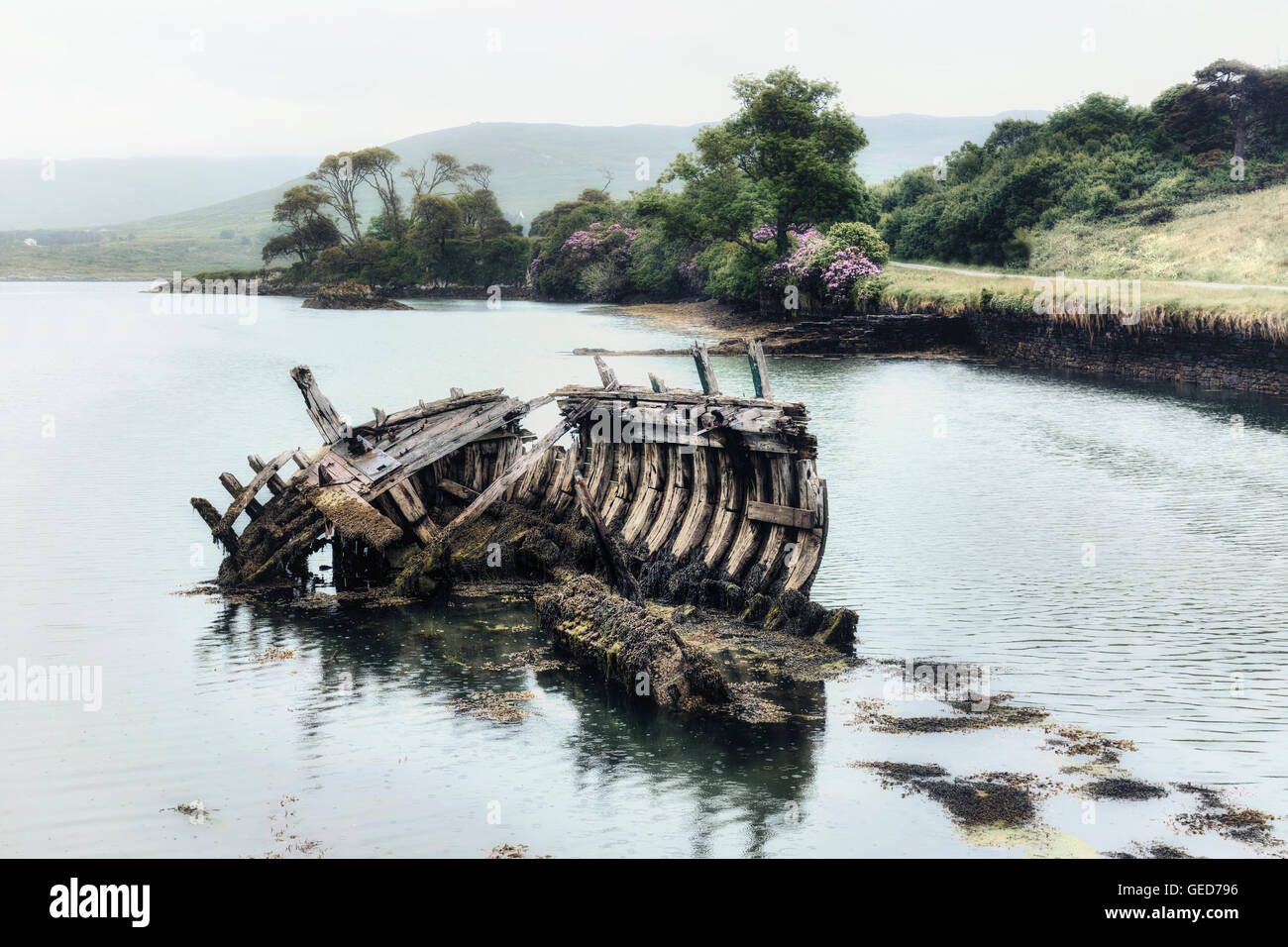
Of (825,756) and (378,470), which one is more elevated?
(378,470)

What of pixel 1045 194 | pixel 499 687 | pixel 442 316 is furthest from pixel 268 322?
pixel 499 687

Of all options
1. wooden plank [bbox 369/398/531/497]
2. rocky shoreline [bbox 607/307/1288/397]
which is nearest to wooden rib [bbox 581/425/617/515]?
wooden plank [bbox 369/398/531/497]

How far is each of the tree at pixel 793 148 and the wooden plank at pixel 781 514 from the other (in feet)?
188

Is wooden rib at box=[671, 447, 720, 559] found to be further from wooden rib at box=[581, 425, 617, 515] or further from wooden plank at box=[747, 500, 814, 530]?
wooden rib at box=[581, 425, 617, 515]

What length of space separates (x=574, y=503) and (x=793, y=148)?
5648 centimetres

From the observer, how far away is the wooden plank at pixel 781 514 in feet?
61.7

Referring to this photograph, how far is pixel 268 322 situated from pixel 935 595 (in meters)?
90.4

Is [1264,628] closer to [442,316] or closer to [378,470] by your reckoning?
[378,470]

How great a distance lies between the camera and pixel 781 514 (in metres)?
19.3

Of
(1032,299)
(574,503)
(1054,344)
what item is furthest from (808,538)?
(1032,299)

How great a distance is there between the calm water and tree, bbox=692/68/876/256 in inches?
1525

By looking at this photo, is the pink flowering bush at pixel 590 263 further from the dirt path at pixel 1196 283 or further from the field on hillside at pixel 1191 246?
the field on hillside at pixel 1191 246

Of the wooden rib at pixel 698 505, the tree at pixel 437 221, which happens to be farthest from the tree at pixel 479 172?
the wooden rib at pixel 698 505

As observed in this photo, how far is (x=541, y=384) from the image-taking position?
176 feet
